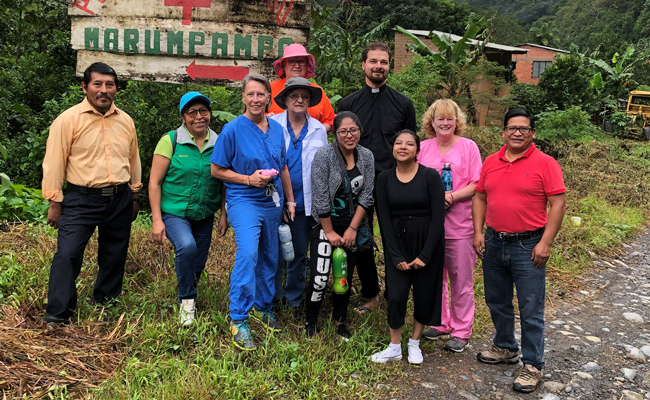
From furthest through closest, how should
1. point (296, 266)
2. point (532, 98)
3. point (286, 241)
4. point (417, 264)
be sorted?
point (532, 98) → point (296, 266) → point (286, 241) → point (417, 264)

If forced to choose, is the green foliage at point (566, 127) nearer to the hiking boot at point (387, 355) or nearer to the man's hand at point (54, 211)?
the hiking boot at point (387, 355)

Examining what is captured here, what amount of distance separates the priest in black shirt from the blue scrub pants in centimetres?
84

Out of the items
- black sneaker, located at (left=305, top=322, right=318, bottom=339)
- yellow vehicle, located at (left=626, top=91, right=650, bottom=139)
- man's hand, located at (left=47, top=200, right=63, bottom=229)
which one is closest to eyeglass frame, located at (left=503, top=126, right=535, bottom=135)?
black sneaker, located at (left=305, top=322, right=318, bottom=339)

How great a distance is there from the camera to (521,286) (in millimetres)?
3467

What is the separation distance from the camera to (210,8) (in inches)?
184

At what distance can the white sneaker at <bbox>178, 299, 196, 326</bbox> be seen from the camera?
3.80m

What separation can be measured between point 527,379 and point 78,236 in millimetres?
3289

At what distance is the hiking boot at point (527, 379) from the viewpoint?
3373 mm

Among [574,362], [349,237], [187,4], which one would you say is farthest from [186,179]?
[574,362]

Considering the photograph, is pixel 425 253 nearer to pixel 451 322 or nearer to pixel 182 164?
pixel 451 322

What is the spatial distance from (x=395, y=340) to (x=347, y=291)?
534mm

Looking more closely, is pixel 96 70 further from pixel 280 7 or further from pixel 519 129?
pixel 519 129

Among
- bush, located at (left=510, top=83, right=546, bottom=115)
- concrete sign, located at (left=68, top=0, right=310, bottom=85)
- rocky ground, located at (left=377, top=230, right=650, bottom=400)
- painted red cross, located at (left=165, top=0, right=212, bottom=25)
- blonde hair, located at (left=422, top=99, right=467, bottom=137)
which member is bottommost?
rocky ground, located at (left=377, top=230, right=650, bottom=400)

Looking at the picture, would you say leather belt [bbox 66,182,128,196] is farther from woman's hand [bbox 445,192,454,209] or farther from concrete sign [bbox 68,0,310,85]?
woman's hand [bbox 445,192,454,209]
